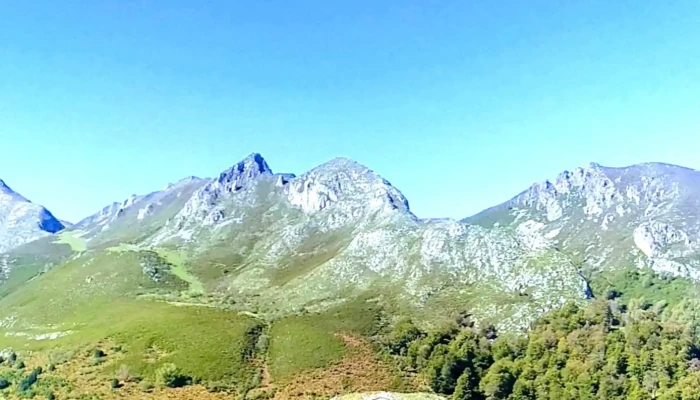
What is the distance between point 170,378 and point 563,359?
78638 millimetres

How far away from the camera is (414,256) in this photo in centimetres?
18450

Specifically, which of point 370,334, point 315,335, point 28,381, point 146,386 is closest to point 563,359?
point 370,334

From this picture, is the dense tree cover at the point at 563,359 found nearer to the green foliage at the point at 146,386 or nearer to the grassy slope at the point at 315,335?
the grassy slope at the point at 315,335

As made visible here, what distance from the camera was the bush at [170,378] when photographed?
116 metres

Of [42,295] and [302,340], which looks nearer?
[302,340]

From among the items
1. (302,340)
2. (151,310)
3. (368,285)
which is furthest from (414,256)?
(151,310)

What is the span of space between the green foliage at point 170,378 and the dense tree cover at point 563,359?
44.8 metres

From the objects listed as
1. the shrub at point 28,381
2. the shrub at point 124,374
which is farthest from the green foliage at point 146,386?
the shrub at point 28,381

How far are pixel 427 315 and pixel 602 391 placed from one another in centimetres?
5367

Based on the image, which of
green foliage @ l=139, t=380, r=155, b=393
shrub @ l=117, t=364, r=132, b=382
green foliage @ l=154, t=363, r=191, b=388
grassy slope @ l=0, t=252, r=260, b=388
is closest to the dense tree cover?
grassy slope @ l=0, t=252, r=260, b=388

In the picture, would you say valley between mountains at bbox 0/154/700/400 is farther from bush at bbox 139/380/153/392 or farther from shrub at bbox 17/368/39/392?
shrub at bbox 17/368/39/392

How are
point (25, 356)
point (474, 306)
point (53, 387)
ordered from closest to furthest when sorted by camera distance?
point (53, 387), point (25, 356), point (474, 306)

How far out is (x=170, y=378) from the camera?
116 meters

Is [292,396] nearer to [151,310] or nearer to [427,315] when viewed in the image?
[427,315]
